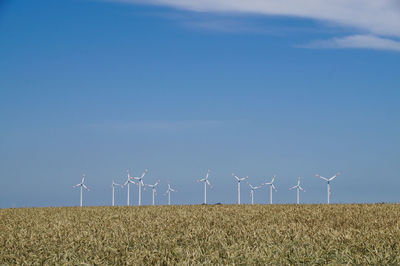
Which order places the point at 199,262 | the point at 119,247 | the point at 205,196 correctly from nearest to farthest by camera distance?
the point at 199,262 < the point at 119,247 < the point at 205,196

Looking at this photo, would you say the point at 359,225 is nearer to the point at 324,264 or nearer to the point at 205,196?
the point at 324,264

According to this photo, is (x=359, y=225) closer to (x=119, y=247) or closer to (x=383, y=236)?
(x=383, y=236)

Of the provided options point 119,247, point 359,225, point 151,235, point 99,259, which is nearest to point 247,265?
point 99,259

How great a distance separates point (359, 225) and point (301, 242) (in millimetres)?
7906

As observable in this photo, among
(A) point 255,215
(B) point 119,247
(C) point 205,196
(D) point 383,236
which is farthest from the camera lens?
(C) point 205,196

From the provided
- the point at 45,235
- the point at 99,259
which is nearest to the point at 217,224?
the point at 45,235

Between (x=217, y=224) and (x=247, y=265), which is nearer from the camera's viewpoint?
(x=247, y=265)

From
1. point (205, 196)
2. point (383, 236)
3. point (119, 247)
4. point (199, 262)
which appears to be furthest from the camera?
point (205, 196)

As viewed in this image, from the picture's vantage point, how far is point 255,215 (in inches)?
1094

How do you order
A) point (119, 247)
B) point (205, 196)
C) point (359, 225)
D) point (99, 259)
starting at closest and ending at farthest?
point (99, 259) < point (119, 247) < point (359, 225) < point (205, 196)

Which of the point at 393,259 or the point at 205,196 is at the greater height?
the point at 205,196

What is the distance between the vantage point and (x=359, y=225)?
22094 mm

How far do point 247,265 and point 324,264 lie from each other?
176 centimetres

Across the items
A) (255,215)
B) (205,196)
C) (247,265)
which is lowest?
(247,265)
